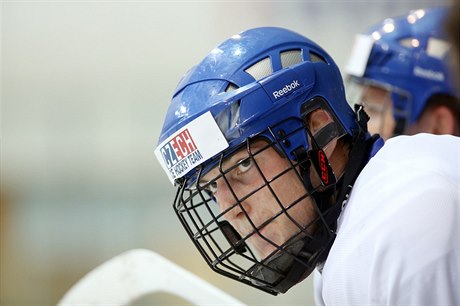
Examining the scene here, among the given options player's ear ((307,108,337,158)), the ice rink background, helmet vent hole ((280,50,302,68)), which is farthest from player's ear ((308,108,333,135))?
the ice rink background

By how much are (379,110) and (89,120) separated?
1.36 m

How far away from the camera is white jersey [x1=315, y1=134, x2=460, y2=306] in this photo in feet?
3.29

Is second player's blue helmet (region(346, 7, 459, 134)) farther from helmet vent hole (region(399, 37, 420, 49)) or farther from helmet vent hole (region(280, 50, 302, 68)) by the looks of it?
helmet vent hole (region(280, 50, 302, 68))

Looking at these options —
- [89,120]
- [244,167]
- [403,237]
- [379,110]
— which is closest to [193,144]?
[244,167]

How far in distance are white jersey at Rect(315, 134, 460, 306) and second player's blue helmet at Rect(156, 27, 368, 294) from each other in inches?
6.4

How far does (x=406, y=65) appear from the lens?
2.35 meters

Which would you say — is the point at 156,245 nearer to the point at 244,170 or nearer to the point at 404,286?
the point at 244,170

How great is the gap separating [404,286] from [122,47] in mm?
2407

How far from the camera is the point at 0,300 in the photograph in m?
3.15

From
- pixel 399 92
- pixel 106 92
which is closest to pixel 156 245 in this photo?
pixel 106 92

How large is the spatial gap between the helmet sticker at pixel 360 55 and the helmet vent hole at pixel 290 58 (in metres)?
1.06

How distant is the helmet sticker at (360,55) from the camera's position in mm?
2387

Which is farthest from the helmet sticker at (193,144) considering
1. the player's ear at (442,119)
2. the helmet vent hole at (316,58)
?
the player's ear at (442,119)

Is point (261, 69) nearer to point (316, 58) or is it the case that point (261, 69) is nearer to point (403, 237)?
point (316, 58)
